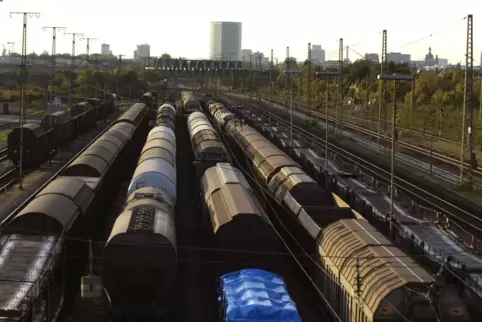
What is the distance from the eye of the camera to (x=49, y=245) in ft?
53.5

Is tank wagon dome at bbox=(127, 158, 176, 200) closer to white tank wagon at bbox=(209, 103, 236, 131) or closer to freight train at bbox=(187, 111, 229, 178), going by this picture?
freight train at bbox=(187, 111, 229, 178)

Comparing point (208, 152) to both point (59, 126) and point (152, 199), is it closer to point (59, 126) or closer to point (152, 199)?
point (152, 199)

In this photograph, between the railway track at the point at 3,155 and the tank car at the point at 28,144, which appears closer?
the tank car at the point at 28,144

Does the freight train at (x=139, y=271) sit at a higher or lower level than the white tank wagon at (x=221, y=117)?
lower

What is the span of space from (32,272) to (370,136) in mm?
50638

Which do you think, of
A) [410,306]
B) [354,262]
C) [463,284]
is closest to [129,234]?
[354,262]

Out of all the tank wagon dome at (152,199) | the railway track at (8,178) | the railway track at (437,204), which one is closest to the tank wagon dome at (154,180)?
the tank wagon dome at (152,199)

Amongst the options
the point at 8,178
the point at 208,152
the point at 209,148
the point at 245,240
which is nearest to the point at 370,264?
the point at 245,240

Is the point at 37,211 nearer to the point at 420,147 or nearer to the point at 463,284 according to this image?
the point at 463,284

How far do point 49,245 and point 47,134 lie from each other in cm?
2965

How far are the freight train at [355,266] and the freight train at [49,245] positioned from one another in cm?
652

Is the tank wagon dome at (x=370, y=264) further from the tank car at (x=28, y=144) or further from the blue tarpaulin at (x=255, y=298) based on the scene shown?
the tank car at (x=28, y=144)

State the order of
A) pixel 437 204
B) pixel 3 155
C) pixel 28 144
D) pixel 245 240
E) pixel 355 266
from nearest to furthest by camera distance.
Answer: pixel 355 266 → pixel 245 240 → pixel 437 204 → pixel 28 144 → pixel 3 155

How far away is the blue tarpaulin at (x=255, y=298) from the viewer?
13.6 metres
